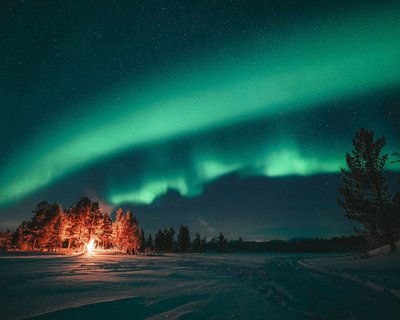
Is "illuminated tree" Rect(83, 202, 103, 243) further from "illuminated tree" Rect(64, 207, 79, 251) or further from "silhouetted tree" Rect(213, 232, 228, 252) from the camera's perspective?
"silhouetted tree" Rect(213, 232, 228, 252)

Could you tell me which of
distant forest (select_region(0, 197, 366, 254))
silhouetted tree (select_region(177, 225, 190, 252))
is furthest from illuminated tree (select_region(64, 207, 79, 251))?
silhouetted tree (select_region(177, 225, 190, 252))

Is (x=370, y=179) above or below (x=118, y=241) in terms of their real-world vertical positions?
above

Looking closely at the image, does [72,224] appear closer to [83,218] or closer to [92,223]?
[83,218]

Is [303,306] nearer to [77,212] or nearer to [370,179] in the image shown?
[370,179]

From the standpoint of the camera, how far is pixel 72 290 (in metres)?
7.70

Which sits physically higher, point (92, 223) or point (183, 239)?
point (92, 223)

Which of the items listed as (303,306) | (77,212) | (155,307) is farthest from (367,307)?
(77,212)

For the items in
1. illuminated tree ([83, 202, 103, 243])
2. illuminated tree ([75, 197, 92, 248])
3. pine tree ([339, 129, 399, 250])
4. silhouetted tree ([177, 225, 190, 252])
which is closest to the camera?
pine tree ([339, 129, 399, 250])

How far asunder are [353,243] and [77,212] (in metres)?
144

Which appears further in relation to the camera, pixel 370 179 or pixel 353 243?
pixel 353 243

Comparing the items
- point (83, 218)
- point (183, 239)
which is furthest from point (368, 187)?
point (183, 239)

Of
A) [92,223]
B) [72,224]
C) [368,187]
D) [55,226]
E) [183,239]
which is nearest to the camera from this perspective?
[368,187]

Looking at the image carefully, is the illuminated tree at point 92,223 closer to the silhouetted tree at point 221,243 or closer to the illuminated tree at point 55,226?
the illuminated tree at point 55,226

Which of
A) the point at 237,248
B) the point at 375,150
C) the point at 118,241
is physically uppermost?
the point at 375,150
